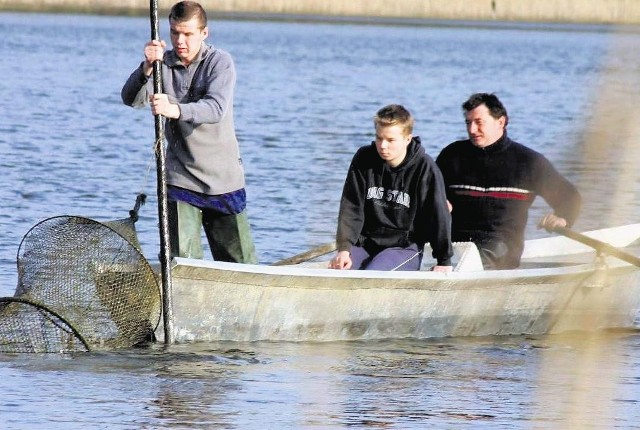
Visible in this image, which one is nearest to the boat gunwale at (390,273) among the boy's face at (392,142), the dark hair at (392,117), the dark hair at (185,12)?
the boy's face at (392,142)

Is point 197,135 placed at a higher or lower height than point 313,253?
higher

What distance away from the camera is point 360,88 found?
111 feet

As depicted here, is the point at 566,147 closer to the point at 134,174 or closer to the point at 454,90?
the point at 134,174

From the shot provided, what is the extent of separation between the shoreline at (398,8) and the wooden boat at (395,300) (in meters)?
44.4

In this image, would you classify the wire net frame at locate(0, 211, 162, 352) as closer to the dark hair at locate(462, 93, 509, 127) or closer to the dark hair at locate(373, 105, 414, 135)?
the dark hair at locate(373, 105, 414, 135)

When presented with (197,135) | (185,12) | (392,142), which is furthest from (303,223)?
(185,12)

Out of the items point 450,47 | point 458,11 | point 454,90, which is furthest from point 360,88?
point 458,11

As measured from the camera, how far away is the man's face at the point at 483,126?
966cm

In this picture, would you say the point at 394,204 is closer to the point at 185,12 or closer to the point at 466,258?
the point at 466,258

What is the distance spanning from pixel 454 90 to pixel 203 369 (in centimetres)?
2634

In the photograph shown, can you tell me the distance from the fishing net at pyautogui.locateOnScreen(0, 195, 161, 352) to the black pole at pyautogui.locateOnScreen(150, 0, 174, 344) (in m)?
0.07

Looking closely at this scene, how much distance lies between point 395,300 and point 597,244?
1.37 m

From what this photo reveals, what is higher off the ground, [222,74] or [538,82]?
[222,74]

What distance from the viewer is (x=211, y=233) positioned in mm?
8969
